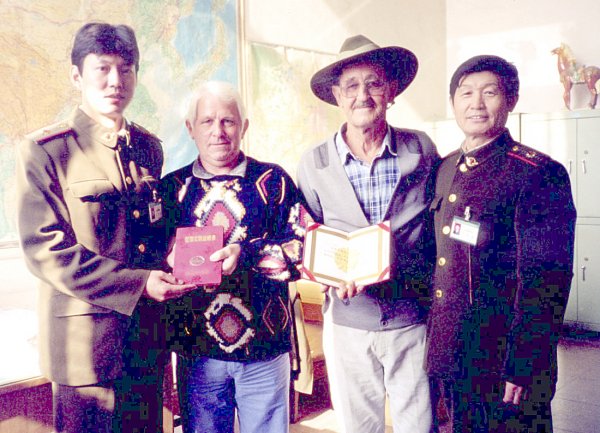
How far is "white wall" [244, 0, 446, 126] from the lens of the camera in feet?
13.3

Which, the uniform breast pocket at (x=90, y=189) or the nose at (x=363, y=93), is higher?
the nose at (x=363, y=93)

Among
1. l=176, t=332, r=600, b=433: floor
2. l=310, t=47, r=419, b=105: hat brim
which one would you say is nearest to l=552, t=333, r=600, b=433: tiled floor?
l=176, t=332, r=600, b=433: floor

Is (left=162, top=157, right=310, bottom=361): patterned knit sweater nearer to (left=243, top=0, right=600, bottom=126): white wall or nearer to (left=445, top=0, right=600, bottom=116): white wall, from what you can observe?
(left=243, top=0, right=600, bottom=126): white wall

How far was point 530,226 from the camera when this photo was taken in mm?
1697

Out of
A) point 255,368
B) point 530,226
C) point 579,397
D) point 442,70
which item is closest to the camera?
point 530,226

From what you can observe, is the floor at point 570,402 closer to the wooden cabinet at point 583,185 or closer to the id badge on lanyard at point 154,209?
the wooden cabinet at point 583,185

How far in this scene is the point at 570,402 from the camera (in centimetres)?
373

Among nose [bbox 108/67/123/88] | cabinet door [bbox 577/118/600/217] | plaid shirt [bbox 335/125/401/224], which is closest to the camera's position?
nose [bbox 108/67/123/88]

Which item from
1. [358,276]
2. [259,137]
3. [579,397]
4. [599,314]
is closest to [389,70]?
[358,276]

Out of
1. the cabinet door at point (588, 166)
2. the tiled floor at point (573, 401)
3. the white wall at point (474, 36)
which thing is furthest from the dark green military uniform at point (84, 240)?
the cabinet door at point (588, 166)

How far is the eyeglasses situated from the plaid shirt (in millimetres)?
142

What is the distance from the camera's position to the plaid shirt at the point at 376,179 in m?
1.96

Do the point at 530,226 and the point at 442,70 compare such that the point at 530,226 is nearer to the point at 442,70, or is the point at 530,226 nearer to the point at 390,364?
the point at 390,364

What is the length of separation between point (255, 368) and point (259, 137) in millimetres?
2422
